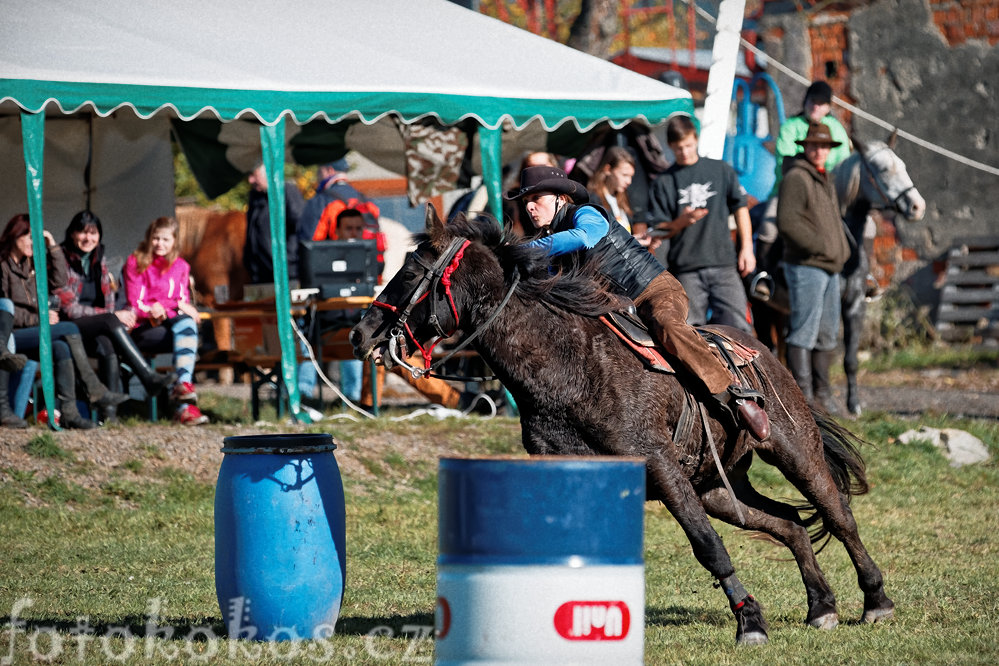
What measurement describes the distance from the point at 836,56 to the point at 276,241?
34.1 ft

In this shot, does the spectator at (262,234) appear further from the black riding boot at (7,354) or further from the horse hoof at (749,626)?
the horse hoof at (749,626)

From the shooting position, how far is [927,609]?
22.2 feet

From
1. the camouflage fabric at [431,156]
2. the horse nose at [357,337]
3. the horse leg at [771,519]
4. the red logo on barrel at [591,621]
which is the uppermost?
the camouflage fabric at [431,156]

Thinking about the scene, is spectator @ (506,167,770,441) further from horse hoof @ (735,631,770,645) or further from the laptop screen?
the laptop screen

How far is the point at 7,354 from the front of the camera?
10320 mm

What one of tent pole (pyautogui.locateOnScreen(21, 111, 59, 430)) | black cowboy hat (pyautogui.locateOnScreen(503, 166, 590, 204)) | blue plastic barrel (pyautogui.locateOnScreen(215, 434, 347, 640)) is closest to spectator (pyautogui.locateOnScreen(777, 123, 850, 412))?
black cowboy hat (pyautogui.locateOnScreen(503, 166, 590, 204))

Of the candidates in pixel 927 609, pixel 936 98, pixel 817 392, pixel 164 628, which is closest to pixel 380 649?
pixel 164 628

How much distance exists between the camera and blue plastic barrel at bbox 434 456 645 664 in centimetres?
431

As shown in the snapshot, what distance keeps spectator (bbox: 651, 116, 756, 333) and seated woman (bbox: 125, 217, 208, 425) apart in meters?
4.19

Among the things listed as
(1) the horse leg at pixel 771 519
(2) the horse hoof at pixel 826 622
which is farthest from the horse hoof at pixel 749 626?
(1) the horse leg at pixel 771 519

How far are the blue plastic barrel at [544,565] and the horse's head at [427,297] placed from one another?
1.36 metres

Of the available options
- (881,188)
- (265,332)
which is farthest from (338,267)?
(881,188)

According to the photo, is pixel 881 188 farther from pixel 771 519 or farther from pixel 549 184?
pixel 549 184

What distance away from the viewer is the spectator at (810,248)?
11.6 meters
